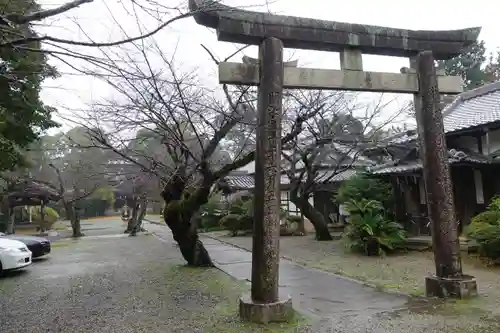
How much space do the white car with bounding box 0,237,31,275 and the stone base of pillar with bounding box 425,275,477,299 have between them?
10410mm

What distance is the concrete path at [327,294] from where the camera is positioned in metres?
6.45

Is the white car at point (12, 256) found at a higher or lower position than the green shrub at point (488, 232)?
lower

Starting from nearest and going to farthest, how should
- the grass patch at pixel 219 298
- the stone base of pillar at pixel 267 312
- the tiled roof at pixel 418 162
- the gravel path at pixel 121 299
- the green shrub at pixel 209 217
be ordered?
1. the grass patch at pixel 219 298
2. the stone base of pillar at pixel 267 312
3. the gravel path at pixel 121 299
4. the tiled roof at pixel 418 162
5. the green shrub at pixel 209 217

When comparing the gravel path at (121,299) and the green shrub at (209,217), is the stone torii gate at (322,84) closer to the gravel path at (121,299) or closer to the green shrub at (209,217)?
the gravel path at (121,299)

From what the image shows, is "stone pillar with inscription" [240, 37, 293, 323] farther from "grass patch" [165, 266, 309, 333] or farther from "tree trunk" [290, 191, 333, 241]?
"tree trunk" [290, 191, 333, 241]

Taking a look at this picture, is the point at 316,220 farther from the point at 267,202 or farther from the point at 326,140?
the point at 267,202

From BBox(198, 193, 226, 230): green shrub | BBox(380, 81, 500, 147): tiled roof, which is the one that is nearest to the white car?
BBox(380, 81, 500, 147): tiled roof

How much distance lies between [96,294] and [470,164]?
1101 centimetres

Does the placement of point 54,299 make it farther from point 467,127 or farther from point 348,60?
point 467,127

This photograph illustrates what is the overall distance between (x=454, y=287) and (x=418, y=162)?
8341 mm

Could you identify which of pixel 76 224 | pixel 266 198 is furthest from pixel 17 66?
pixel 76 224

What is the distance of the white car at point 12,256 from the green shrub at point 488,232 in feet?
39.8

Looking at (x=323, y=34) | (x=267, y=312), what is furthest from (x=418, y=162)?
(x=267, y=312)

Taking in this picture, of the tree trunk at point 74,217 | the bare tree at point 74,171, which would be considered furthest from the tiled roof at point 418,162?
the tree trunk at point 74,217
